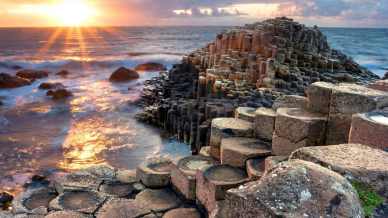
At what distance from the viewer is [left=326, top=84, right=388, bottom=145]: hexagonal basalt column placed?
176 inches

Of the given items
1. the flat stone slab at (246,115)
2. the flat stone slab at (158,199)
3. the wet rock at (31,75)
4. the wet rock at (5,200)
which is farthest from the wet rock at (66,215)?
the wet rock at (31,75)

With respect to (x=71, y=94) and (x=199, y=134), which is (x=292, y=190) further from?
(x=71, y=94)

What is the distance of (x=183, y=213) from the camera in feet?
17.0

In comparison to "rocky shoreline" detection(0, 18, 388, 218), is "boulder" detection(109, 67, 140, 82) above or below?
below

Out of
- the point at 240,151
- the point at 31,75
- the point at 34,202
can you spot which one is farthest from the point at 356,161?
the point at 31,75

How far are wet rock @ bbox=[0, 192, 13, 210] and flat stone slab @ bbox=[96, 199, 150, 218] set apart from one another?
3772 millimetres

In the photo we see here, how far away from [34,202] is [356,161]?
16.2 ft

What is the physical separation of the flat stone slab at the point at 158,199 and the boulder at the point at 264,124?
1.65m

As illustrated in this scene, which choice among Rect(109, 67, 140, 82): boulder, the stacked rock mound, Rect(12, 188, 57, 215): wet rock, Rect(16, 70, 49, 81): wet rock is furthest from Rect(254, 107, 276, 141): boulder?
Rect(16, 70, 49, 81): wet rock

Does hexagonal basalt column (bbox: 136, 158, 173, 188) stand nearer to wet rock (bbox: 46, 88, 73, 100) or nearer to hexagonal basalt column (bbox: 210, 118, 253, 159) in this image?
hexagonal basalt column (bbox: 210, 118, 253, 159)

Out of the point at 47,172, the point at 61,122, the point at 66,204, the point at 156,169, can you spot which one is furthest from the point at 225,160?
the point at 61,122

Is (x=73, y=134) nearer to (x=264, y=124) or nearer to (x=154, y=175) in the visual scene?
(x=154, y=175)

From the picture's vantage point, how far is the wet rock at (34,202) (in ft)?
18.0

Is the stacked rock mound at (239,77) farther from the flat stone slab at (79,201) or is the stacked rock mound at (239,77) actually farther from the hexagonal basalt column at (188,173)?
the flat stone slab at (79,201)
